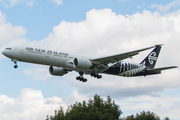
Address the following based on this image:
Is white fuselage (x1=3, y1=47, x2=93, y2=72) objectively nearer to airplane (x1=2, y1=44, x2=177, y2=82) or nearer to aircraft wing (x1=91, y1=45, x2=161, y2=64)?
airplane (x1=2, y1=44, x2=177, y2=82)

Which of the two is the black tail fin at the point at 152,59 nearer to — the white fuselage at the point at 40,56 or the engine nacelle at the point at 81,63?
the engine nacelle at the point at 81,63

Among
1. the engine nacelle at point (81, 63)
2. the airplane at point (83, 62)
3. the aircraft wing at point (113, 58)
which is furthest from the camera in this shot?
the engine nacelle at point (81, 63)

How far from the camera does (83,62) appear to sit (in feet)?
132

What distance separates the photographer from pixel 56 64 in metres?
39.5

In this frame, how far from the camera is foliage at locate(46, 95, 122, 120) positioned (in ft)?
153

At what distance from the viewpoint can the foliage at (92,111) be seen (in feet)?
153

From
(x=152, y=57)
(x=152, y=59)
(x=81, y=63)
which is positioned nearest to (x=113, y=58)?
(x=81, y=63)

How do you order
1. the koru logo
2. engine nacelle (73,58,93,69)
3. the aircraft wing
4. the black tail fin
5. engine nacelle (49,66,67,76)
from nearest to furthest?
the aircraft wing, engine nacelle (73,58,93,69), engine nacelle (49,66,67,76), the black tail fin, the koru logo

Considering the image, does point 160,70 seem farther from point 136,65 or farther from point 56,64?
point 56,64

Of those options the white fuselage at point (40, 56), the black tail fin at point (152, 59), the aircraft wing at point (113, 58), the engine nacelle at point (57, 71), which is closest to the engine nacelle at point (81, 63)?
the white fuselage at point (40, 56)

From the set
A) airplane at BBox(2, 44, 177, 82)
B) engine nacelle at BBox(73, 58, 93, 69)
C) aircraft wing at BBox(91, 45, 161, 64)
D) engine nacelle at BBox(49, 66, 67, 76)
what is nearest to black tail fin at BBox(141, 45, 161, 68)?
airplane at BBox(2, 44, 177, 82)

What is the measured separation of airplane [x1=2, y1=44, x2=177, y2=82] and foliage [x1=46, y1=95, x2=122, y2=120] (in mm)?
5914

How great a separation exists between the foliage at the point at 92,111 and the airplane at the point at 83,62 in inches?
233

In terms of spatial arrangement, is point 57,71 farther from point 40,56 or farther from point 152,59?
point 152,59
